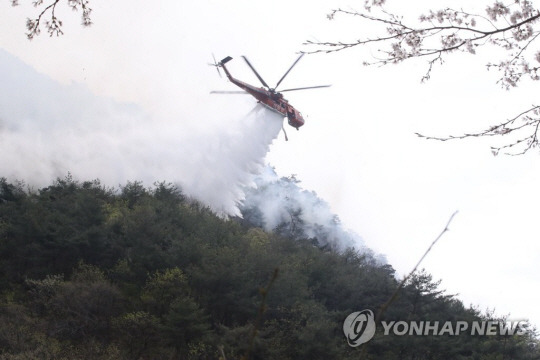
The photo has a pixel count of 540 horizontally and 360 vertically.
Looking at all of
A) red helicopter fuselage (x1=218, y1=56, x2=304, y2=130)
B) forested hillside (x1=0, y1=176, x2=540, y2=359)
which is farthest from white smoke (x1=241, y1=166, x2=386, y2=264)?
forested hillside (x1=0, y1=176, x2=540, y2=359)

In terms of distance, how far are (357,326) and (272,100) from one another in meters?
24.3

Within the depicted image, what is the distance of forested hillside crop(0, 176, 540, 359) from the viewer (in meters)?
29.9

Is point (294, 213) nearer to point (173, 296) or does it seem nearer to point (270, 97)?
point (270, 97)

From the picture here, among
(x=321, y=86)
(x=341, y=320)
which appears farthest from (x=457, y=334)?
(x=321, y=86)

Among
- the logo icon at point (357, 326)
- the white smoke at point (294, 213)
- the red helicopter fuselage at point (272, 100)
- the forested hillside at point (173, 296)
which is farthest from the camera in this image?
the white smoke at point (294, 213)

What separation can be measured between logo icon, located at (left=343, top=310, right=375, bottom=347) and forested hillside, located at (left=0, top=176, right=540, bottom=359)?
1.80 ft

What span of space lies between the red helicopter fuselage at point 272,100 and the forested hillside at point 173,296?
12.8 metres

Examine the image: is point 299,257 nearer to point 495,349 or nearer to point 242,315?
point 242,315

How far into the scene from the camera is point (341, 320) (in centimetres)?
3419

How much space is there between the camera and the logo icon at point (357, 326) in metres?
29.0
